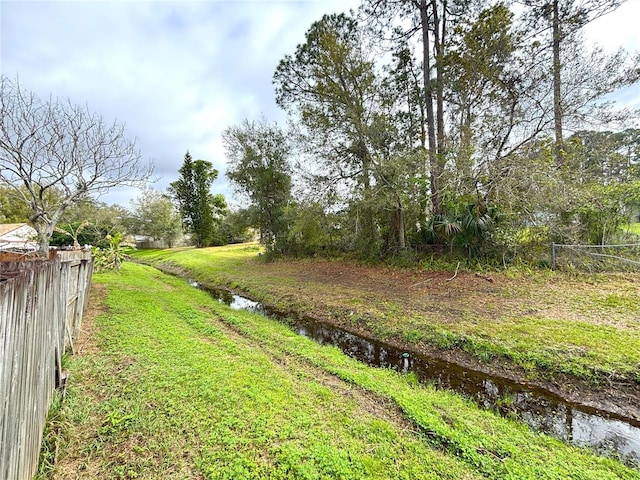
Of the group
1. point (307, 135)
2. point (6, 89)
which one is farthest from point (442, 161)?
point (6, 89)

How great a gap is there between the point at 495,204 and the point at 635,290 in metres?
3.42

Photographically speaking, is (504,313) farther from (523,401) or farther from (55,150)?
(55,150)

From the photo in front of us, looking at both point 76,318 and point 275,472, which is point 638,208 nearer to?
point 275,472

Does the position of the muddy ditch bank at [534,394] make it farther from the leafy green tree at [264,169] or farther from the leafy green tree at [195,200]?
the leafy green tree at [195,200]

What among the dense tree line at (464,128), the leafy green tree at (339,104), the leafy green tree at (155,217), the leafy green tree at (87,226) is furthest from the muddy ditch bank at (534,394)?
the leafy green tree at (155,217)

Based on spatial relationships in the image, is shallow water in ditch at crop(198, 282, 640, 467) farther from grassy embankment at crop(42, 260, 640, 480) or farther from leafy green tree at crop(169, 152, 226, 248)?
leafy green tree at crop(169, 152, 226, 248)

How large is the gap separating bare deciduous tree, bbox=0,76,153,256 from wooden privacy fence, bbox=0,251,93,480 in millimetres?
4859

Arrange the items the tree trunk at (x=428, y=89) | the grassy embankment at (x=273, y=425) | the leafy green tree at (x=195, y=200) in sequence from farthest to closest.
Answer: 1. the leafy green tree at (x=195, y=200)
2. the tree trunk at (x=428, y=89)
3. the grassy embankment at (x=273, y=425)

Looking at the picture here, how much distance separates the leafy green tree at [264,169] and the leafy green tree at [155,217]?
16.8 meters

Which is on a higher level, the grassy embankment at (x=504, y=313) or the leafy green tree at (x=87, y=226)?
the leafy green tree at (x=87, y=226)

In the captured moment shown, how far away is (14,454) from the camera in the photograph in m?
1.48

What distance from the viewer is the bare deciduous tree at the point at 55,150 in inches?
216

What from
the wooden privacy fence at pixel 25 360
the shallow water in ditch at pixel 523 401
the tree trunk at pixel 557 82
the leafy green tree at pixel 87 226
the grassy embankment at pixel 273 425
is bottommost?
the shallow water in ditch at pixel 523 401

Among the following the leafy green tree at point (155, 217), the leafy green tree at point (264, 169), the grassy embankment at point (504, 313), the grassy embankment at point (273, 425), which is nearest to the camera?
the grassy embankment at point (273, 425)
